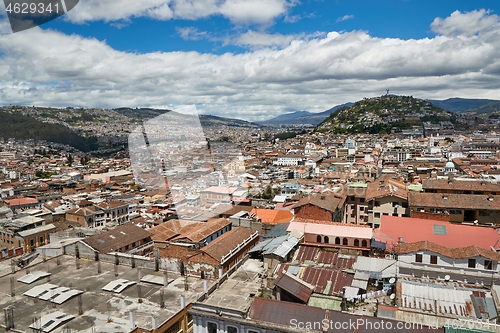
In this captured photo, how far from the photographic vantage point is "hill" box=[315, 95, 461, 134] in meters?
134

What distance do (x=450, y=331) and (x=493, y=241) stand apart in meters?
9.75

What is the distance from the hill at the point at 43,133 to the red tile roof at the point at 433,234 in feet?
436

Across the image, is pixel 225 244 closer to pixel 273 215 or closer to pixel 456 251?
pixel 273 215

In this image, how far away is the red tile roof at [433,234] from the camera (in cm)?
1714

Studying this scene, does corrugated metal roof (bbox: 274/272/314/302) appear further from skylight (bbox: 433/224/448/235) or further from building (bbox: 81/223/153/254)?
building (bbox: 81/223/153/254)

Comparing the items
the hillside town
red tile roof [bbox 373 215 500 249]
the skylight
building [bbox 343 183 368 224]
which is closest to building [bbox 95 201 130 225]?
the hillside town

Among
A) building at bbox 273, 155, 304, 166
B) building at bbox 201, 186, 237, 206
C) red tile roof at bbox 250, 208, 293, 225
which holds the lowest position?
building at bbox 273, 155, 304, 166

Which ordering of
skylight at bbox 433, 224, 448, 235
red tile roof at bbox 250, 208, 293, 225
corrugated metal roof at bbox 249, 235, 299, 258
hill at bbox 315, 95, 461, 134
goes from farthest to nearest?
hill at bbox 315, 95, 461, 134 → red tile roof at bbox 250, 208, 293, 225 → skylight at bbox 433, 224, 448, 235 → corrugated metal roof at bbox 249, 235, 299, 258

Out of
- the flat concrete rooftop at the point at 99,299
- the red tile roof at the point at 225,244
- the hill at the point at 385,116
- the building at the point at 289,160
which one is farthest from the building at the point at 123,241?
the hill at the point at 385,116

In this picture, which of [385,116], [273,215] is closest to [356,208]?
[273,215]

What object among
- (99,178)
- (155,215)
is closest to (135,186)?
(99,178)

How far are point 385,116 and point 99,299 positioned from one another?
145 metres

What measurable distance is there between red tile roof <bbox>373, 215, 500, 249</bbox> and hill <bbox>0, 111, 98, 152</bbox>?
436ft

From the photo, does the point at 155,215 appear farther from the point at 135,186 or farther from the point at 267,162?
the point at 267,162
